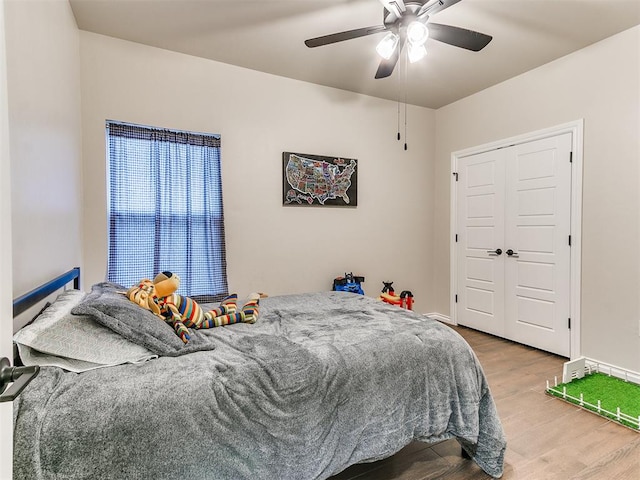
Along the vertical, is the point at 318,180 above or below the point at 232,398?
above

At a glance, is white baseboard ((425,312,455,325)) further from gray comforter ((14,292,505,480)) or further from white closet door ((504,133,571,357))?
gray comforter ((14,292,505,480))

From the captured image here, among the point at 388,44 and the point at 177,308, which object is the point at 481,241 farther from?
the point at 177,308

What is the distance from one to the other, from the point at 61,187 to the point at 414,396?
232 centimetres

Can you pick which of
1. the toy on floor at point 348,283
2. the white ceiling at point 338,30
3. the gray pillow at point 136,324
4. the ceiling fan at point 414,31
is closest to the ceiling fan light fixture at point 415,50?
the ceiling fan at point 414,31

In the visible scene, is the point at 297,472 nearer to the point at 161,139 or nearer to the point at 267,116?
the point at 161,139

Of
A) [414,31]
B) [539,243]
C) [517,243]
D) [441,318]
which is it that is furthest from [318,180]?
[441,318]

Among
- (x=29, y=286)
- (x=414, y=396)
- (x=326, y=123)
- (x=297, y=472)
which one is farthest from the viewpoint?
(x=326, y=123)

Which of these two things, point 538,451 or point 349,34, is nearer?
point 538,451

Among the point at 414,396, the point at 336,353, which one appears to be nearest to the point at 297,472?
the point at 336,353

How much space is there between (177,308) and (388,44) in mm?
2035

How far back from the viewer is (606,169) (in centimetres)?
289

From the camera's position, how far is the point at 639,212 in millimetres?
2686

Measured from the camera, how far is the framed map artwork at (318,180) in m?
3.61

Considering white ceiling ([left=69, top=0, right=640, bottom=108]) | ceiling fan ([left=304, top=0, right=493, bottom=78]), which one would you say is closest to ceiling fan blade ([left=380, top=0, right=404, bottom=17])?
ceiling fan ([left=304, top=0, right=493, bottom=78])
